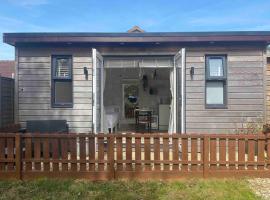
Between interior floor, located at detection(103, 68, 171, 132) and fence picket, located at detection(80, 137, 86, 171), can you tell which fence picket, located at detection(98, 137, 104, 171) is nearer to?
fence picket, located at detection(80, 137, 86, 171)

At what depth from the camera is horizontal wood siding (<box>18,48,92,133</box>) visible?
7.20 m

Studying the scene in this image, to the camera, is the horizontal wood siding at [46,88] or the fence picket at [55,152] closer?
the fence picket at [55,152]

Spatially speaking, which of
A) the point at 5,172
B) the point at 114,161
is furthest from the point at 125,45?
the point at 5,172

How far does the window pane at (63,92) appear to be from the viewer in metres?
7.32

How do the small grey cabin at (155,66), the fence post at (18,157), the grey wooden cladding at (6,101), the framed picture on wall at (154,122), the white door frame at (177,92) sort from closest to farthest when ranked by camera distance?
1. the fence post at (18,157)
2. the white door frame at (177,92)
3. the grey wooden cladding at (6,101)
4. the small grey cabin at (155,66)
5. the framed picture on wall at (154,122)

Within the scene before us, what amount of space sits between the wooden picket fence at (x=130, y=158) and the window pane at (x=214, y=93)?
284cm

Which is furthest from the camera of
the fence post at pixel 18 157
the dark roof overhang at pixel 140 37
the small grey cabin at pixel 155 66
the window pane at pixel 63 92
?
the window pane at pixel 63 92

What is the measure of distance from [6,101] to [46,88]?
44.1 inches

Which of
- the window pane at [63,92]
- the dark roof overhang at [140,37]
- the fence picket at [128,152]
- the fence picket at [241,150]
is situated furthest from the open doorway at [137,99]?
the fence picket at [241,150]

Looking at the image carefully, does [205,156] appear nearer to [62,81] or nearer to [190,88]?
[190,88]

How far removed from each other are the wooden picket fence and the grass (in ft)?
0.52

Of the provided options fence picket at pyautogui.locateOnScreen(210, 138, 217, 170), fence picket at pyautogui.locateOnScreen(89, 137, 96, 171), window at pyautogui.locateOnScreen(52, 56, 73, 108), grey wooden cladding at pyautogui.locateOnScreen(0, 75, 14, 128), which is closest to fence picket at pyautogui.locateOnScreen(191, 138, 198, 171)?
fence picket at pyautogui.locateOnScreen(210, 138, 217, 170)

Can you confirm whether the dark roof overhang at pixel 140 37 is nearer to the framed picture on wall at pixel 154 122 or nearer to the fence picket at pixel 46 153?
the fence picket at pixel 46 153

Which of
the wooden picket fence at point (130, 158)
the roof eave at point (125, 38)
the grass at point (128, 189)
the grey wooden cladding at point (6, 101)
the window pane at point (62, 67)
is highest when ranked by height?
the roof eave at point (125, 38)
